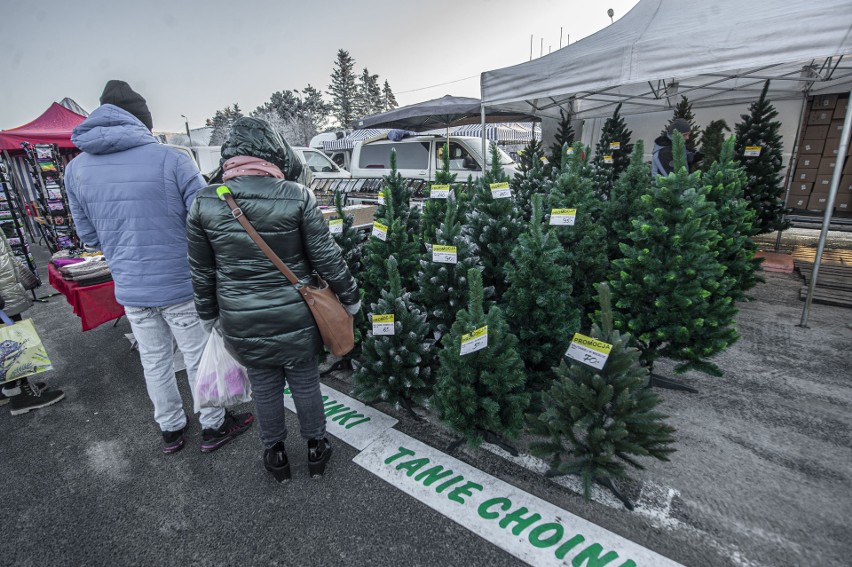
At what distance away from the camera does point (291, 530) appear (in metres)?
2.04

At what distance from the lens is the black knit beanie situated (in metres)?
2.38

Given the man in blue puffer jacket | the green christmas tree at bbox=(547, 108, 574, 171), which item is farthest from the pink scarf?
the green christmas tree at bbox=(547, 108, 574, 171)

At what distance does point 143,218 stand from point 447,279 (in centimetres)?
198

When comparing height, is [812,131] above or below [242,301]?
above

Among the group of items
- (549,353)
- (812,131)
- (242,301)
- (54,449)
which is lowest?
(54,449)

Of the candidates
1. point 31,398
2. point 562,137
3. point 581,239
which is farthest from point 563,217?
point 562,137

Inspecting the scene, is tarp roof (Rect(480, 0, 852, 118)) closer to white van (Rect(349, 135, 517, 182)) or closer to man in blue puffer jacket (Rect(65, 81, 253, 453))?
white van (Rect(349, 135, 517, 182))

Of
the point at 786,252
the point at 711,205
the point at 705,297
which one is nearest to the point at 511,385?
the point at 705,297

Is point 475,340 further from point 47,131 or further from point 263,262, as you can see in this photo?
point 47,131

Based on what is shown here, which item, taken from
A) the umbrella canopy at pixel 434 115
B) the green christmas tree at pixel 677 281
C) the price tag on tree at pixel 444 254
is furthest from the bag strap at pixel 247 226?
the umbrella canopy at pixel 434 115

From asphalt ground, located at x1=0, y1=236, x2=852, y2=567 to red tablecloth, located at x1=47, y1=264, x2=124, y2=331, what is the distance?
76 centimetres

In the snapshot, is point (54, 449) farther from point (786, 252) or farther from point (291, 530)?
point (786, 252)

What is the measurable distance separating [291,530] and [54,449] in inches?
81.7

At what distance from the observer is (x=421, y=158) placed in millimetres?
9367
